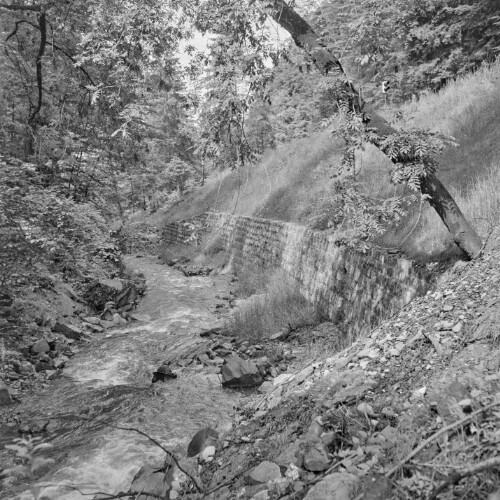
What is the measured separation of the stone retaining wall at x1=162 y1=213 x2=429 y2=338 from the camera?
213 inches

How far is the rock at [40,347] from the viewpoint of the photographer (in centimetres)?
710

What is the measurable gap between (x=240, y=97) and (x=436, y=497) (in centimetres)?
355

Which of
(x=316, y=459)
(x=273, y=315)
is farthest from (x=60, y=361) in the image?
(x=316, y=459)

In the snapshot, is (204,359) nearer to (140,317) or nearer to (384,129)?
(140,317)

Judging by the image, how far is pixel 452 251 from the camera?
495 cm

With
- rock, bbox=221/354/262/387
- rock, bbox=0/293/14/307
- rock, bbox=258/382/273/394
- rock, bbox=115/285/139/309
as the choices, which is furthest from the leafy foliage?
rock, bbox=115/285/139/309

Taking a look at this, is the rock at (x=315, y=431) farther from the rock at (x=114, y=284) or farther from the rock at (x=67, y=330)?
the rock at (x=114, y=284)

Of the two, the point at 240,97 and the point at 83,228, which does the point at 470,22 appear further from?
the point at 83,228

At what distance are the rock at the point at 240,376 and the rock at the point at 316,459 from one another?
3.36 meters

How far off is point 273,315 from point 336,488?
6073mm

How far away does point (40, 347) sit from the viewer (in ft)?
23.6

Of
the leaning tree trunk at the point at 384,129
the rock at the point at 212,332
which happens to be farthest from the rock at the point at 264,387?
the leaning tree trunk at the point at 384,129

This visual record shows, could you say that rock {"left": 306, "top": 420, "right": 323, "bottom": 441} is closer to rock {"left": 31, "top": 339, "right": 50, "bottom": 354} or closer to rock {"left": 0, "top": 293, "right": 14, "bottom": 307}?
rock {"left": 0, "top": 293, "right": 14, "bottom": 307}

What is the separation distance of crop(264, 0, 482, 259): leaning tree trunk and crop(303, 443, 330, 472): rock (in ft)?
10.3
